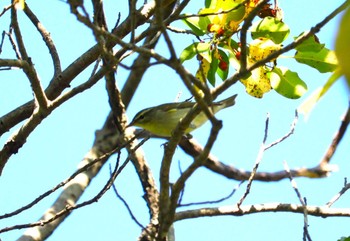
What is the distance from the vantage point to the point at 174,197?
218 cm

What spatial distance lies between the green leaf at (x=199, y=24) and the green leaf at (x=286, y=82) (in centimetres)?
39

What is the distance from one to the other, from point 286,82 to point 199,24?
1.65 feet

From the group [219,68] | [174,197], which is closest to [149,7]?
[219,68]

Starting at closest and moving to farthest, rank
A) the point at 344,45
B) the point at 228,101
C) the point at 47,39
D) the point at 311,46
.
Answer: the point at 344,45
the point at 311,46
the point at 47,39
the point at 228,101

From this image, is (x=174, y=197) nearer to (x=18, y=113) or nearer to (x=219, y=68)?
(x=219, y=68)

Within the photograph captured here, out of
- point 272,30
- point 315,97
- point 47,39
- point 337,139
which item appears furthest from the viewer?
point 47,39

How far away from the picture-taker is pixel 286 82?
2.70 meters

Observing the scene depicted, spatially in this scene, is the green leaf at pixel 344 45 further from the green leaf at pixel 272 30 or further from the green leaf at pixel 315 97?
the green leaf at pixel 272 30

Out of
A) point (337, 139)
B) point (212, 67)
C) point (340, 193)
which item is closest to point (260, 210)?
point (340, 193)

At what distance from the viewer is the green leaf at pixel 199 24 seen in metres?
2.74

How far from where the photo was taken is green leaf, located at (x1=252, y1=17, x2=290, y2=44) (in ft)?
8.86

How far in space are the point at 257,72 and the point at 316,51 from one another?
0.30 m

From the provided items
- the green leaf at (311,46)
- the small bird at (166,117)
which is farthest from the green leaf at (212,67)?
the small bird at (166,117)

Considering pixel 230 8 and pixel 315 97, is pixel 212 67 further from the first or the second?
pixel 315 97
